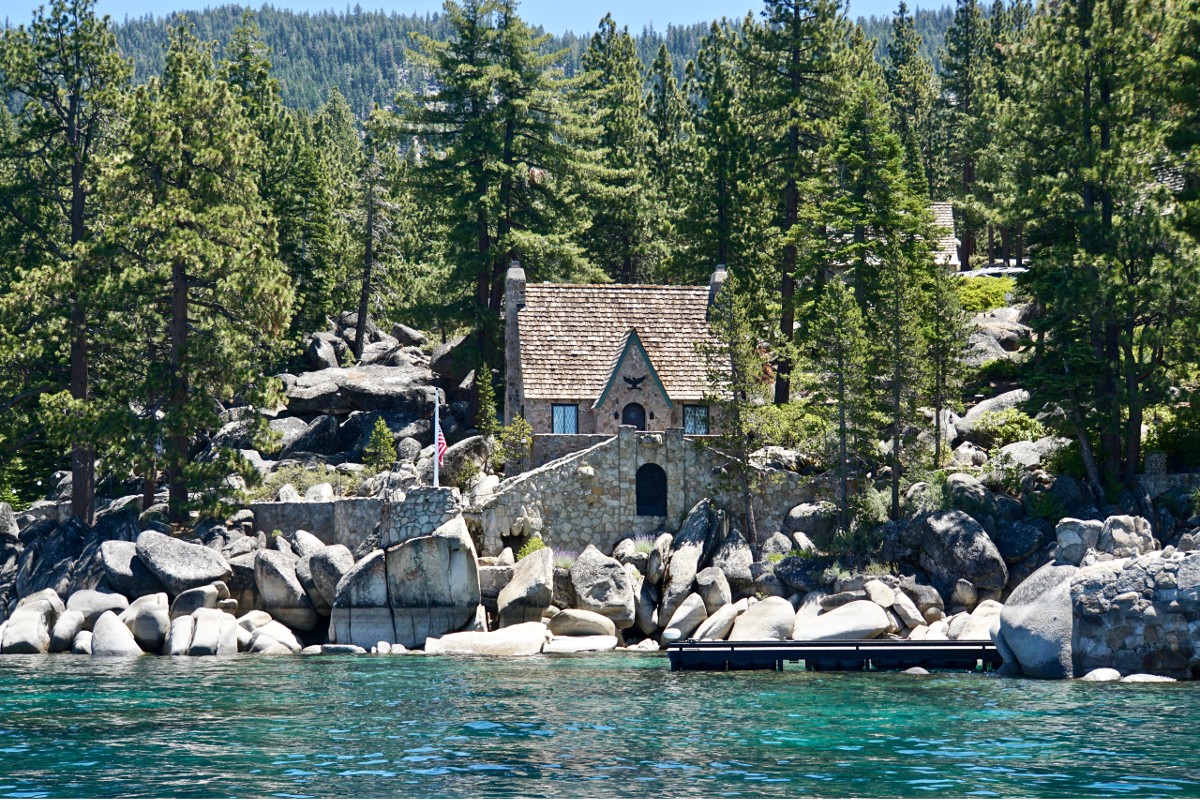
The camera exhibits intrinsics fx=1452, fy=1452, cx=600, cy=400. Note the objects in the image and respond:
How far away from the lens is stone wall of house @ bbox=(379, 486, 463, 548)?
3962 cm

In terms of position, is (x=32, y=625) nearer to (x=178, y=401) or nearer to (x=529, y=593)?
(x=178, y=401)

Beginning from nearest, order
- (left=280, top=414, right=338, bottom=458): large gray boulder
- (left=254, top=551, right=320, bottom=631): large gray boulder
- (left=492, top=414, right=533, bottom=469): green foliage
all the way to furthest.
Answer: (left=254, top=551, right=320, bottom=631): large gray boulder, (left=492, top=414, right=533, bottom=469): green foliage, (left=280, top=414, right=338, bottom=458): large gray boulder

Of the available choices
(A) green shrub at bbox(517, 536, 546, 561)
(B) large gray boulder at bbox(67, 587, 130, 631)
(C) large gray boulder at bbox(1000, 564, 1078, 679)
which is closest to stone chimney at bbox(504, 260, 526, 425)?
(A) green shrub at bbox(517, 536, 546, 561)

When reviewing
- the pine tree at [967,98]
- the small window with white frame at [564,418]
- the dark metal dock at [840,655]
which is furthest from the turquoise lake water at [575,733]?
the pine tree at [967,98]

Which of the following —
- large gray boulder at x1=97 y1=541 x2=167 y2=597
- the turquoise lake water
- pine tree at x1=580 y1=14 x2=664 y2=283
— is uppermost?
pine tree at x1=580 y1=14 x2=664 y2=283

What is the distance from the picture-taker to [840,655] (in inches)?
1375

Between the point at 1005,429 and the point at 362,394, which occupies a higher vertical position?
the point at 362,394

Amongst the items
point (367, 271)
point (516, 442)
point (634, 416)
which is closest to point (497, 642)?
point (516, 442)

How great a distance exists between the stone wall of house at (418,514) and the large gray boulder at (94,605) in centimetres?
763

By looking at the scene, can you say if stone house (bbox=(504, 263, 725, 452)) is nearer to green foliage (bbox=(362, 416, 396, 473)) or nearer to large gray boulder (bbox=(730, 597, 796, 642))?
green foliage (bbox=(362, 416, 396, 473))

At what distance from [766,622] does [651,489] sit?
7.66 meters

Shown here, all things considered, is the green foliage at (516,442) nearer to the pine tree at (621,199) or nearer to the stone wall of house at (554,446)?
the stone wall of house at (554,446)

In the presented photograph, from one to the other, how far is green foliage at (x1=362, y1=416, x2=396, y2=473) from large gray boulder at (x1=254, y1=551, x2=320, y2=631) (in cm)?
786

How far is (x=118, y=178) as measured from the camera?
44.3m
